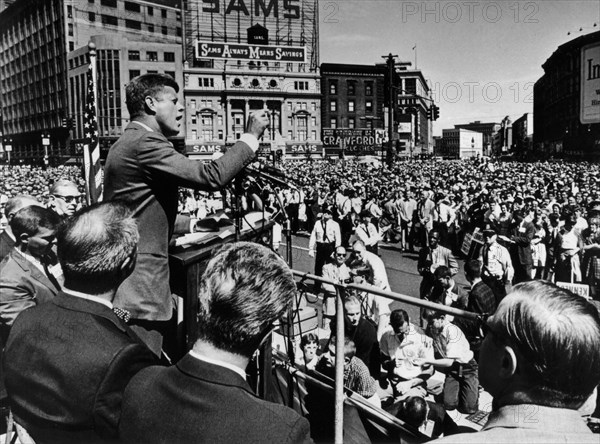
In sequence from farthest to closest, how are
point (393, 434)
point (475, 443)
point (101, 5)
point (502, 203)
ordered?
point (101, 5) → point (502, 203) → point (393, 434) → point (475, 443)

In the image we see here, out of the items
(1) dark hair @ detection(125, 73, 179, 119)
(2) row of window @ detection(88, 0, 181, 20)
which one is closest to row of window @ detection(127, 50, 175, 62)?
(2) row of window @ detection(88, 0, 181, 20)

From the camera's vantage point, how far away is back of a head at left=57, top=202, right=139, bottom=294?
2094 mm

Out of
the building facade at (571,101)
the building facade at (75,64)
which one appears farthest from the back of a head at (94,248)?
the building facade at (75,64)

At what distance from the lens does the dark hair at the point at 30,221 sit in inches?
151

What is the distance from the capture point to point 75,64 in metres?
82.8

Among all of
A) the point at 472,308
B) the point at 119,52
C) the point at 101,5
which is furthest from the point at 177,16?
the point at 472,308

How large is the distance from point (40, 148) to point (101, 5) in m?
25.5

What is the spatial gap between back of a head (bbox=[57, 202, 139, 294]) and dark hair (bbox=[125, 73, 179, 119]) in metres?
0.85

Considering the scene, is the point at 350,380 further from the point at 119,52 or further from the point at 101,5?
the point at 101,5

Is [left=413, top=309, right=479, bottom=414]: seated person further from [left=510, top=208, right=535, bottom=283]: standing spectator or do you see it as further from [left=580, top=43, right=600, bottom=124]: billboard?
[left=580, top=43, right=600, bottom=124]: billboard

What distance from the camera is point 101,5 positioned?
87312mm

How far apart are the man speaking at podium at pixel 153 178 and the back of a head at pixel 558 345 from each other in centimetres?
149

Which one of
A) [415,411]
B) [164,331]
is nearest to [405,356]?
[415,411]

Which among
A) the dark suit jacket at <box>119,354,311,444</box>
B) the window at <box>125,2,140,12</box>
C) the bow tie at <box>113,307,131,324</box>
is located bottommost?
the dark suit jacket at <box>119,354,311,444</box>
